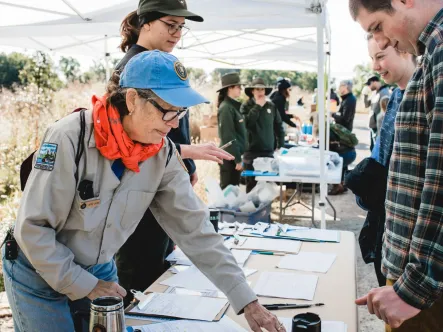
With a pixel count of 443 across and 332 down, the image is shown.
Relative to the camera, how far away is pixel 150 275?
2213 mm

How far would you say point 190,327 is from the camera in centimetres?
152

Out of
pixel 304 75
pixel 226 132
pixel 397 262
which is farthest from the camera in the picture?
pixel 304 75

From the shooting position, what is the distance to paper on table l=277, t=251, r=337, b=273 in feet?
6.81

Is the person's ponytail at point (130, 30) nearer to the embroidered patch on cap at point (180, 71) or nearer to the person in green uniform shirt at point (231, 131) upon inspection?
the embroidered patch on cap at point (180, 71)

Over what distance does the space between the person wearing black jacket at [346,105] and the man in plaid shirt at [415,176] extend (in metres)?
7.50

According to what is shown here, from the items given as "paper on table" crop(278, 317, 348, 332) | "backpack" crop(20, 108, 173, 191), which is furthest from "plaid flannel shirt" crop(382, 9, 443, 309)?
"backpack" crop(20, 108, 173, 191)

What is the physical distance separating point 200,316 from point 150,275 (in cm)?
65

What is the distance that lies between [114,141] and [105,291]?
457 mm

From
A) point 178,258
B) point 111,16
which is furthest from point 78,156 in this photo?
point 111,16

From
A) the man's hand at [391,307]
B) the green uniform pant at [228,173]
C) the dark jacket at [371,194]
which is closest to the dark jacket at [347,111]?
the green uniform pant at [228,173]

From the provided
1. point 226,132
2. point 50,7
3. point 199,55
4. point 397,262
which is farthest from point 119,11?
point 199,55

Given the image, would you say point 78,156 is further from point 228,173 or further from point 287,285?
point 228,173

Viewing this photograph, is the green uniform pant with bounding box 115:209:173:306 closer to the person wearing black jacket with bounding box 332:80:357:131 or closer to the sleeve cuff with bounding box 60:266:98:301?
the sleeve cuff with bounding box 60:266:98:301

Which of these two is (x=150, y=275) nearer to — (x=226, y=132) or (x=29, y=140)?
(x=226, y=132)
